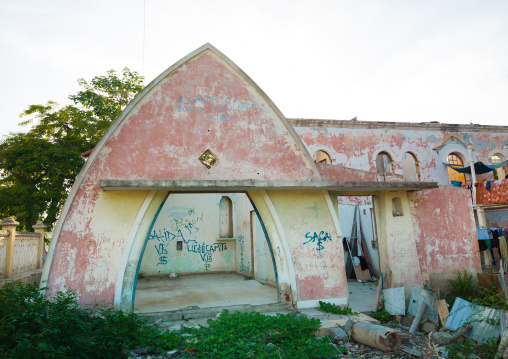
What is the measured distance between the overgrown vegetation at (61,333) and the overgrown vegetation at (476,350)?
459 cm

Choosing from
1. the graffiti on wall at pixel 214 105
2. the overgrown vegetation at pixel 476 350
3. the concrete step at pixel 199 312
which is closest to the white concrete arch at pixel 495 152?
the overgrown vegetation at pixel 476 350

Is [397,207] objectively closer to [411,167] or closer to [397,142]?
[397,142]

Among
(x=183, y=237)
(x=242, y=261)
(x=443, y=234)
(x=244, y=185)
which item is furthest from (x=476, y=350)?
(x=183, y=237)

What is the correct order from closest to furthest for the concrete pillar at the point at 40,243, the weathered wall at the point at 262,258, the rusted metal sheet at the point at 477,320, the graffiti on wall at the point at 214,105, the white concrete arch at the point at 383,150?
the rusted metal sheet at the point at 477,320 < the graffiti on wall at the point at 214,105 < the concrete pillar at the point at 40,243 < the weathered wall at the point at 262,258 < the white concrete arch at the point at 383,150

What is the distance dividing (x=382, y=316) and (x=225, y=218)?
10771mm

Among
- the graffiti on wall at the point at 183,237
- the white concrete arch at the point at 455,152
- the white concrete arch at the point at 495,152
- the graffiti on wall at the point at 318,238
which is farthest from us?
the white concrete arch at the point at 495,152

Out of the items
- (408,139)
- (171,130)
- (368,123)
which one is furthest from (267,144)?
(408,139)

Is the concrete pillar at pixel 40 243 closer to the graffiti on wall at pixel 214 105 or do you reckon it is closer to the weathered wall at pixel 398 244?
the graffiti on wall at pixel 214 105

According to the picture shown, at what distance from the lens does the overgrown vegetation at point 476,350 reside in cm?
553

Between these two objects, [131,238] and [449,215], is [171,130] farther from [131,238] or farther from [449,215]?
[449,215]

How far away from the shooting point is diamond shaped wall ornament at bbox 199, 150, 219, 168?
795cm

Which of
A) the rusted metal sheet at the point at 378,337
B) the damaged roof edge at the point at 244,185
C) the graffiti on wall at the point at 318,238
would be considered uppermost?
the damaged roof edge at the point at 244,185

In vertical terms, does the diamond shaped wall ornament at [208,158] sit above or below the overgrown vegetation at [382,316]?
above

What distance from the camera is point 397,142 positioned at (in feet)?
56.3
